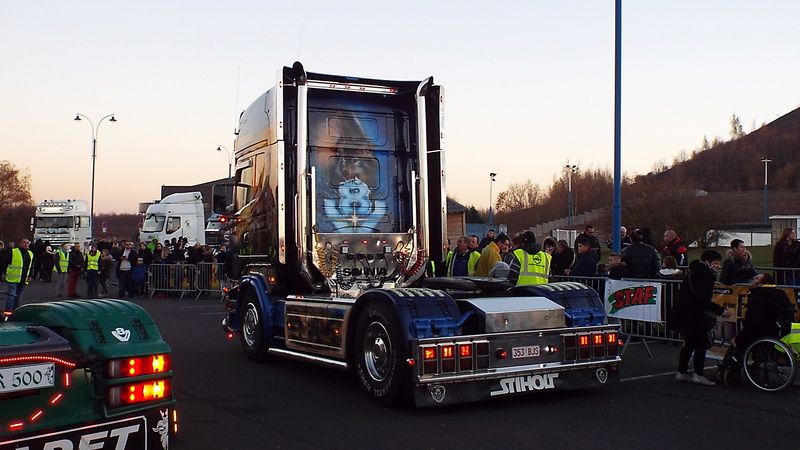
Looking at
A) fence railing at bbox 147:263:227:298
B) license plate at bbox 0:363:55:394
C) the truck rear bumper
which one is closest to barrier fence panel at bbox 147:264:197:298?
fence railing at bbox 147:263:227:298

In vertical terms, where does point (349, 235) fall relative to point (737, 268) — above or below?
above

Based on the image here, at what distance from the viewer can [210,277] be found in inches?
936

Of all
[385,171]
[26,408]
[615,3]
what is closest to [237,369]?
[385,171]

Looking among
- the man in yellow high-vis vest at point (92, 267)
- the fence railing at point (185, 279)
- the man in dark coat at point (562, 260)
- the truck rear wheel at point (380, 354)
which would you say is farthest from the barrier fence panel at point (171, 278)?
the truck rear wheel at point (380, 354)

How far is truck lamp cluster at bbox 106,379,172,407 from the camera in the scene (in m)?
4.39

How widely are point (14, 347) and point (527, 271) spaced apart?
26.9 feet

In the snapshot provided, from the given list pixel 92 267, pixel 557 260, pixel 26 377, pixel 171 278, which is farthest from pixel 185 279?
pixel 26 377

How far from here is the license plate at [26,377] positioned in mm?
3949

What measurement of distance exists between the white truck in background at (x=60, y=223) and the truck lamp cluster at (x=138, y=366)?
38.2 m

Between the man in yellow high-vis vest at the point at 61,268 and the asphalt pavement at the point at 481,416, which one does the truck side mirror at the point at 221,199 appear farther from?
the man in yellow high-vis vest at the point at 61,268

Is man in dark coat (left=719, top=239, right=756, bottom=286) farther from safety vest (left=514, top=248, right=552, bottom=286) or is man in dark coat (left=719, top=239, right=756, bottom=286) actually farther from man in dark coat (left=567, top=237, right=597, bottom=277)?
safety vest (left=514, top=248, right=552, bottom=286)

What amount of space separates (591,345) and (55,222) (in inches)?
1484

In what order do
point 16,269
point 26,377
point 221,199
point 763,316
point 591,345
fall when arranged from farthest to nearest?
1. point 16,269
2. point 221,199
3. point 763,316
4. point 591,345
5. point 26,377

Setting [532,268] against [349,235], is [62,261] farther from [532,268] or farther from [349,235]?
[532,268]
